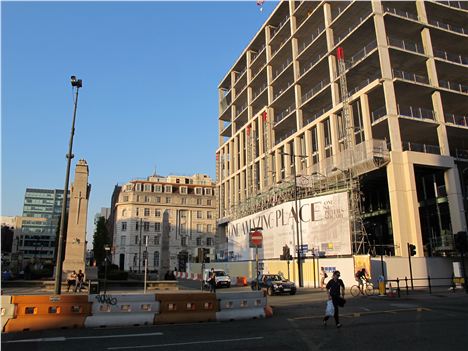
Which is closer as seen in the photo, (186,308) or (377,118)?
(186,308)

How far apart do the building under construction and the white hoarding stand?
0.97m

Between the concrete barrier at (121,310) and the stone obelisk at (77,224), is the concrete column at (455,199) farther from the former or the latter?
the stone obelisk at (77,224)

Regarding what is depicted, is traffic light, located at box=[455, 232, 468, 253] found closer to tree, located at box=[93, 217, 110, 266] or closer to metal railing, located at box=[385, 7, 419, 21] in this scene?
metal railing, located at box=[385, 7, 419, 21]

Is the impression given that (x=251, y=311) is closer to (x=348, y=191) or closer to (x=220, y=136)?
(x=348, y=191)

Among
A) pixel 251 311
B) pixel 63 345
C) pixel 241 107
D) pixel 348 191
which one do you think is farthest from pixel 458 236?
pixel 241 107

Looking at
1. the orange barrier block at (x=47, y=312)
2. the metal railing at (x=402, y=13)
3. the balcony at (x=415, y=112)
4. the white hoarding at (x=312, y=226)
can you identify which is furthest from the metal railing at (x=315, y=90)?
the orange barrier block at (x=47, y=312)

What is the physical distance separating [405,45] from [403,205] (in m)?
17.9

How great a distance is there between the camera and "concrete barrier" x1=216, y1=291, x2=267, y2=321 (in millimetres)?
14422

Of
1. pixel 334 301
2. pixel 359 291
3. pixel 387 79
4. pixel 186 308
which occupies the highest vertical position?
pixel 387 79

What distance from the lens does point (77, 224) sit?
31453mm

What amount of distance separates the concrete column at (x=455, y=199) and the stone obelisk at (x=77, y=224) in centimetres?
3044

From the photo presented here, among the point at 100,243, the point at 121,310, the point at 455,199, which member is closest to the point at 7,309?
the point at 121,310

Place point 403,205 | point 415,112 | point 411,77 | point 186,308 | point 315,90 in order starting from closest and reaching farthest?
point 186,308 → point 403,205 → point 411,77 → point 415,112 → point 315,90

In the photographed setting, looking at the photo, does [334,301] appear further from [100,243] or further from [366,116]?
[100,243]
